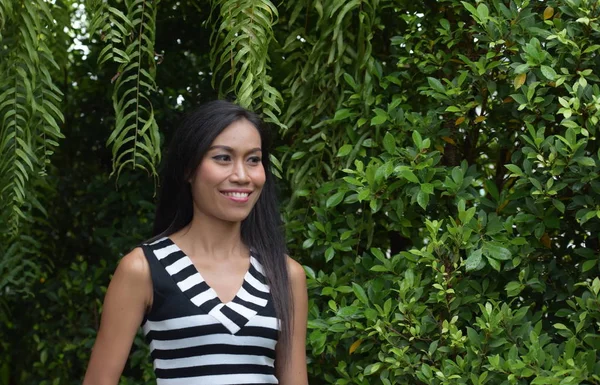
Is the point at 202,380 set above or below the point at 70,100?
below

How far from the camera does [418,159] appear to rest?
323 cm

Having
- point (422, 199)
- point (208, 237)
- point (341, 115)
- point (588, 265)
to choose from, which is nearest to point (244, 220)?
point (208, 237)

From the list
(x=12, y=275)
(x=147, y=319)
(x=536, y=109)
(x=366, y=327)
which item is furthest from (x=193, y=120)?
(x=12, y=275)

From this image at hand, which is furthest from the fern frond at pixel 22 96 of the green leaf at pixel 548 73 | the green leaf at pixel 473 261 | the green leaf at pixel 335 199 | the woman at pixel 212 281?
the green leaf at pixel 548 73

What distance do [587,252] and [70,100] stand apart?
2.43 m

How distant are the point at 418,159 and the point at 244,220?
622 millimetres

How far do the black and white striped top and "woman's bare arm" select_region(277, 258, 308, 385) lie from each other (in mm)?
101

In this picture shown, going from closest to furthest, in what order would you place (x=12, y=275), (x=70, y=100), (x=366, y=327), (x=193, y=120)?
(x=193, y=120) < (x=366, y=327) < (x=12, y=275) < (x=70, y=100)

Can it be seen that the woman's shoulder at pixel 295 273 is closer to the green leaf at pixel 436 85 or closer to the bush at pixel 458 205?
the bush at pixel 458 205

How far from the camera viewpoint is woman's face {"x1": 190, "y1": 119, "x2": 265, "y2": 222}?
2.70 metres

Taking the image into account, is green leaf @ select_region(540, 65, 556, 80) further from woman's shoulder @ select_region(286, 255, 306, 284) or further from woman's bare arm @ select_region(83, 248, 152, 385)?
woman's bare arm @ select_region(83, 248, 152, 385)

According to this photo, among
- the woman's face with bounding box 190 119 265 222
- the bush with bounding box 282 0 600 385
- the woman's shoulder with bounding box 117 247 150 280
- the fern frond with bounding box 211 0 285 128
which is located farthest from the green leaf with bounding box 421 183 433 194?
the woman's shoulder with bounding box 117 247 150 280

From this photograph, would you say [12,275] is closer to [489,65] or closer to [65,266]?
[65,266]

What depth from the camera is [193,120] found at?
2779 millimetres
